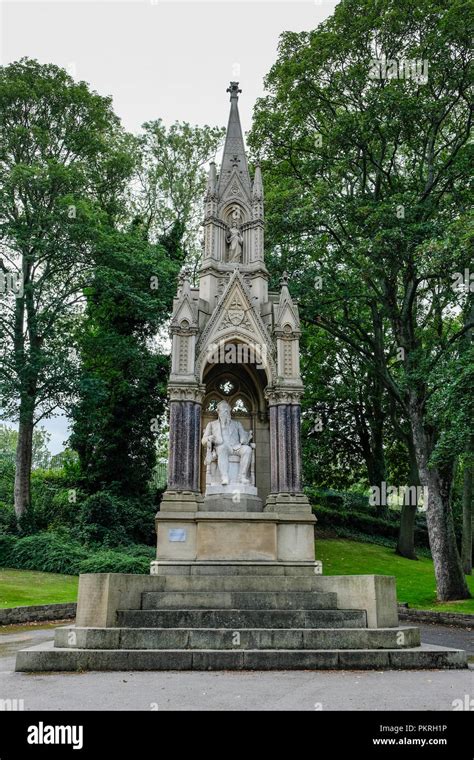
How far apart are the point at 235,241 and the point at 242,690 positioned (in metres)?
11.2

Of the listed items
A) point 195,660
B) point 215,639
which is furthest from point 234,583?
point 195,660

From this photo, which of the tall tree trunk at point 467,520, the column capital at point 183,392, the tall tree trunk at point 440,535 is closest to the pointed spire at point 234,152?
the column capital at point 183,392

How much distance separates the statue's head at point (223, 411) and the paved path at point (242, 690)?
23.0 feet

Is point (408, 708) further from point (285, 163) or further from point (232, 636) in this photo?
point (285, 163)

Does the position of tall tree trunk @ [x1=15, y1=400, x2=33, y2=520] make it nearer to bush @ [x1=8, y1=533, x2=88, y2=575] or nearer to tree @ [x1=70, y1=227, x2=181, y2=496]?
tree @ [x1=70, y1=227, x2=181, y2=496]

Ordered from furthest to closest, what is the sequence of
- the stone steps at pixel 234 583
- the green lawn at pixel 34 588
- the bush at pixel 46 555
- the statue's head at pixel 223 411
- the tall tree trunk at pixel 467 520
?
1. the tall tree trunk at pixel 467 520
2. the bush at pixel 46 555
3. the green lawn at pixel 34 588
4. the statue's head at pixel 223 411
5. the stone steps at pixel 234 583

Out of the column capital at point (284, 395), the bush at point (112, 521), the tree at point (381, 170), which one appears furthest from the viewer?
the bush at point (112, 521)

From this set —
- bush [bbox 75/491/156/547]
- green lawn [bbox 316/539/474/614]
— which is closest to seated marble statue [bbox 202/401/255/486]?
green lawn [bbox 316/539/474/614]

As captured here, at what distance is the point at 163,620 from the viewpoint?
9.12 meters

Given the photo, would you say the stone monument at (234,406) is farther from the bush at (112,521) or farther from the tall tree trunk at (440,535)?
the bush at (112,521)

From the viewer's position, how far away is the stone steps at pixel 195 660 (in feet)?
25.5

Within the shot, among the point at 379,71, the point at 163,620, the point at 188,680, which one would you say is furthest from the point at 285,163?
the point at 188,680

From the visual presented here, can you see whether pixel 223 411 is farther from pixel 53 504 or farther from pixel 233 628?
pixel 53 504

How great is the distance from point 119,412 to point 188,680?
22.3m
